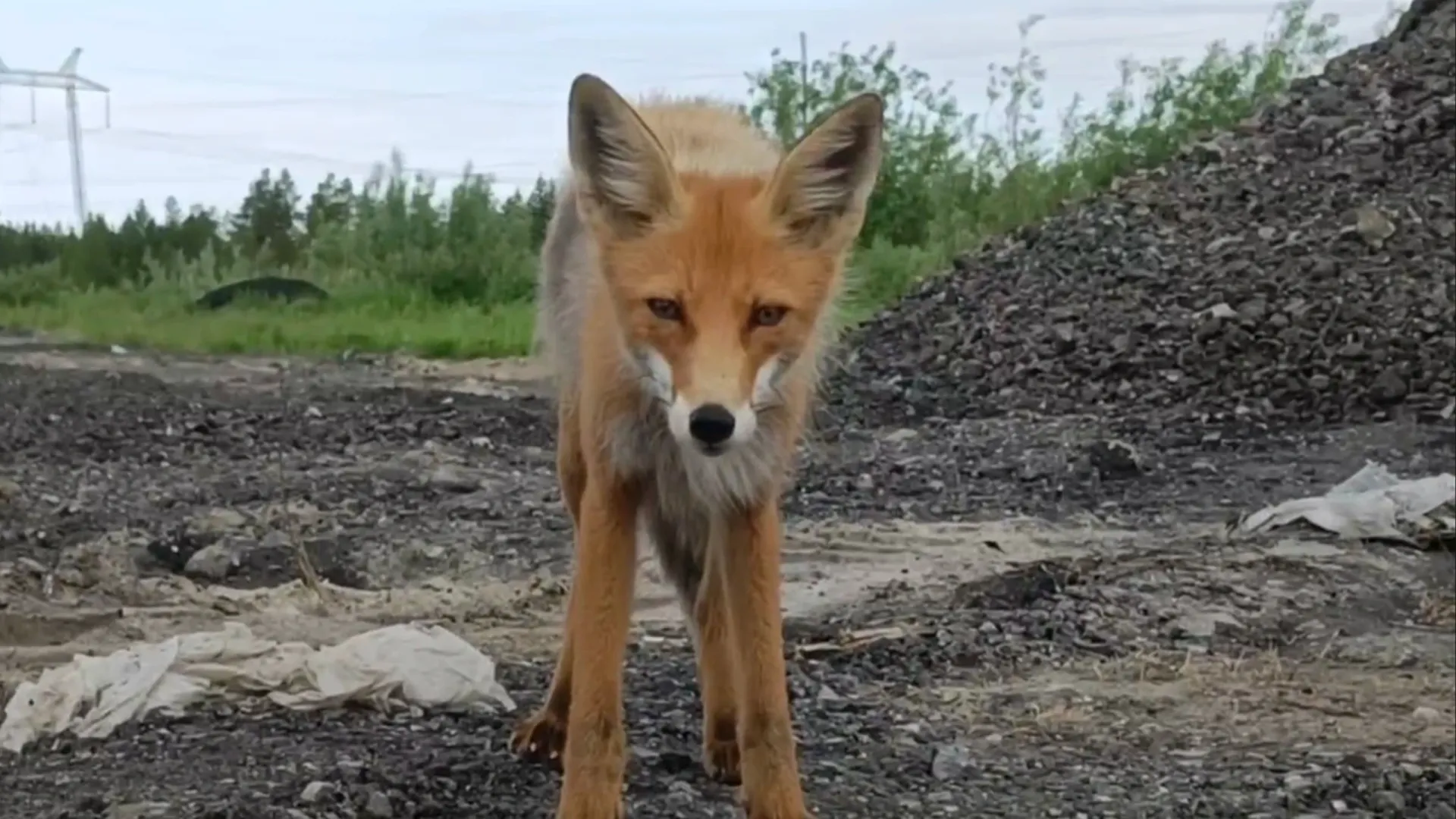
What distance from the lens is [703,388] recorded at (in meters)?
3.04

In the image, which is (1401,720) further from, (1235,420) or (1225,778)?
(1235,420)

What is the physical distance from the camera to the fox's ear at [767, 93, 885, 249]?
3316mm

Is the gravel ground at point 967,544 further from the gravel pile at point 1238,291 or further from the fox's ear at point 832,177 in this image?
the fox's ear at point 832,177

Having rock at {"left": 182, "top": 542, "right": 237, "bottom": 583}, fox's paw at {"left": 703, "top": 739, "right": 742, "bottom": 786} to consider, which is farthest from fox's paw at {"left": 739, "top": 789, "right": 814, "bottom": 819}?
rock at {"left": 182, "top": 542, "right": 237, "bottom": 583}

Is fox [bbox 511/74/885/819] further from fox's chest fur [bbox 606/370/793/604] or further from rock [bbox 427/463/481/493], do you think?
rock [bbox 427/463/481/493]

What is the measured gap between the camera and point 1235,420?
9.25 m

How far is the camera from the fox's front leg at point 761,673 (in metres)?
3.53

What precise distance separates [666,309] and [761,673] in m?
0.75

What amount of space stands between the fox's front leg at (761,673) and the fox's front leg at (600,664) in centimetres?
20

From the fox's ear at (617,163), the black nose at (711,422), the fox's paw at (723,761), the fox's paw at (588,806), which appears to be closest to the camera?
the black nose at (711,422)

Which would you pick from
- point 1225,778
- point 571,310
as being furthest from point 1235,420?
point 571,310

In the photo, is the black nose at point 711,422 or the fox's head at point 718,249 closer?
the black nose at point 711,422

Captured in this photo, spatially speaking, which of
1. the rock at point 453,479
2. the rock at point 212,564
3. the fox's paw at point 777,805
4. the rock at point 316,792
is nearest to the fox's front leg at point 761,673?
the fox's paw at point 777,805

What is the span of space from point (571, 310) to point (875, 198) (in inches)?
430
